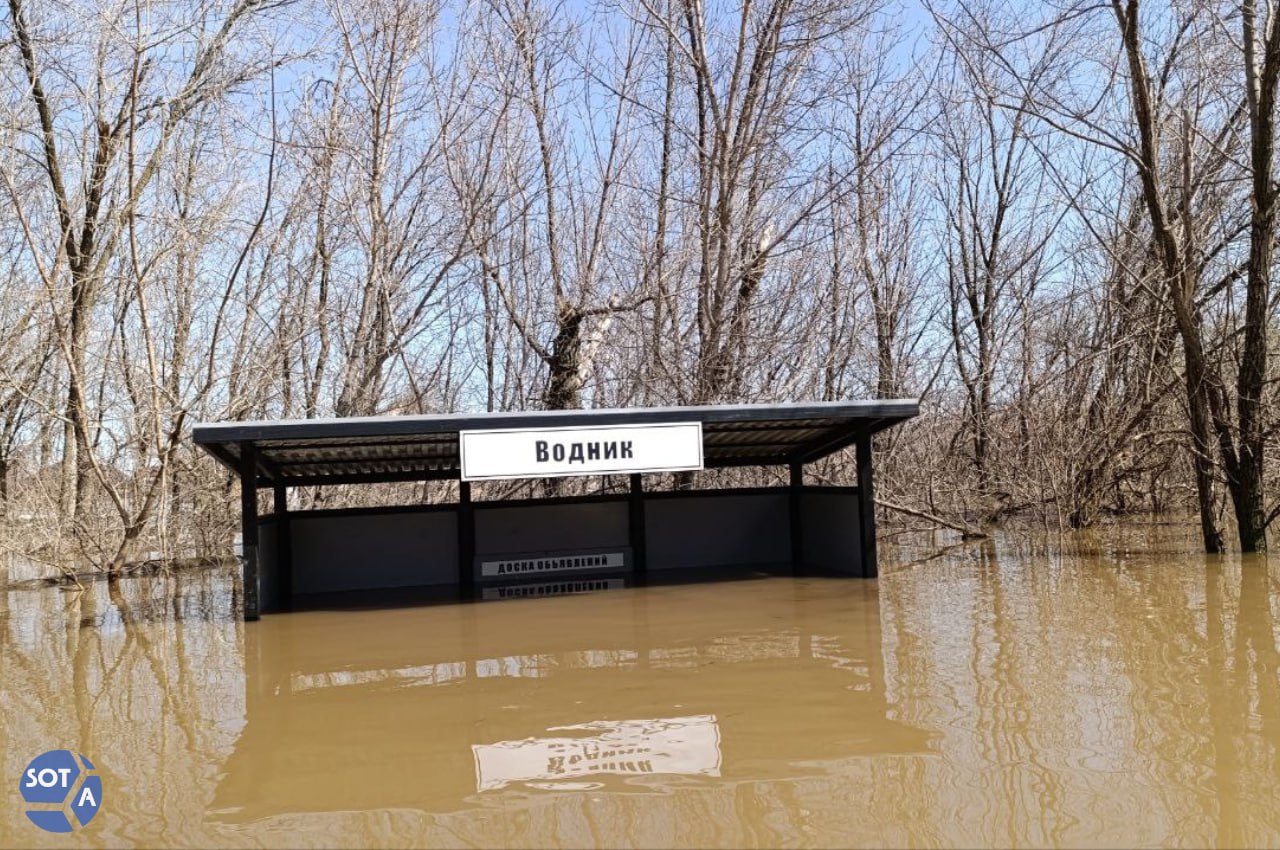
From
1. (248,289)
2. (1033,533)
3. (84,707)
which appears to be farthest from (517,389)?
(84,707)

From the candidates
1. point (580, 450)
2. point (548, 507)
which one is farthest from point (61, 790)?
point (548, 507)

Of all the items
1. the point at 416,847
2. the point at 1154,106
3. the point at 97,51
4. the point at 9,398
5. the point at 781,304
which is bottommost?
the point at 416,847

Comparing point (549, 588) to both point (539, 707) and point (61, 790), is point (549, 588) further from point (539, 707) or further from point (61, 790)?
point (61, 790)

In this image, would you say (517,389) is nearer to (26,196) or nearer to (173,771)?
(26,196)

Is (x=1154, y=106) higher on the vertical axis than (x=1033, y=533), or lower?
higher

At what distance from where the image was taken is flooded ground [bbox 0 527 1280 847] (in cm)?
491

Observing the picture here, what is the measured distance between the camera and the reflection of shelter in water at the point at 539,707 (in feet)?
18.5

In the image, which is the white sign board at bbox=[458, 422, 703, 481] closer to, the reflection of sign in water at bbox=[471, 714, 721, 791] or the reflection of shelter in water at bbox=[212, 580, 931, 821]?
the reflection of shelter in water at bbox=[212, 580, 931, 821]

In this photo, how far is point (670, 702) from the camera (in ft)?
23.6

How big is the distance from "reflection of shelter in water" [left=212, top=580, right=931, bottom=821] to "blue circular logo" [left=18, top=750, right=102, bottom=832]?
681mm

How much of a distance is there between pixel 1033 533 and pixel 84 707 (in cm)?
1602

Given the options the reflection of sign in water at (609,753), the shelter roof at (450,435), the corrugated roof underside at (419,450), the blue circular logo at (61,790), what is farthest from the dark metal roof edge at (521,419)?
the reflection of sign in water at (609,753)

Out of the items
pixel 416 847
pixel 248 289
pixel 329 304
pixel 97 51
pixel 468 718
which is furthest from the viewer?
pixel 329 304

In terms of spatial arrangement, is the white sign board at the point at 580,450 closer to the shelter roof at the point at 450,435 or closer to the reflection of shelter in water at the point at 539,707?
the shelter roof at the point at 450,435
